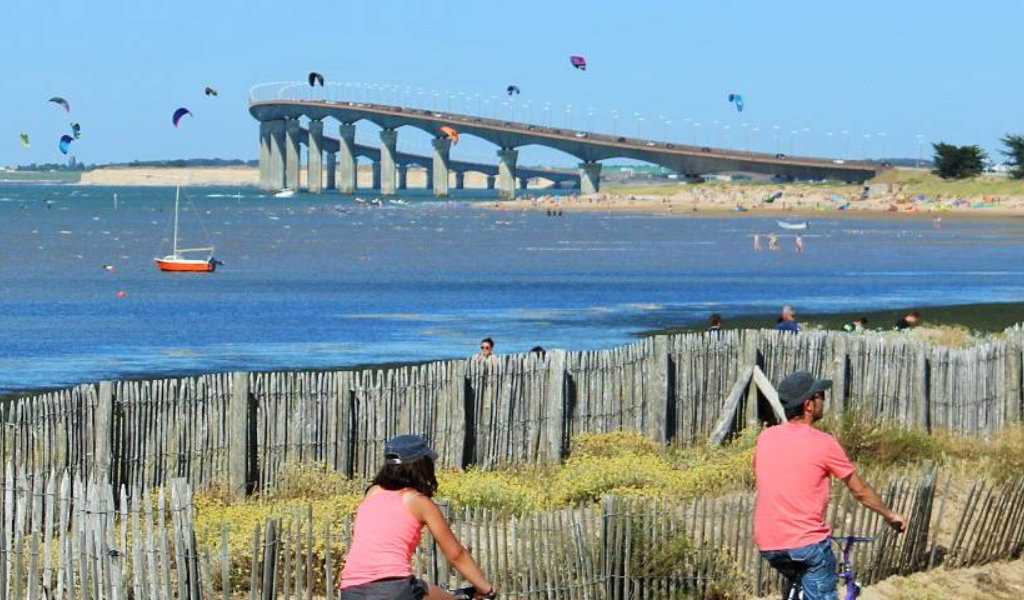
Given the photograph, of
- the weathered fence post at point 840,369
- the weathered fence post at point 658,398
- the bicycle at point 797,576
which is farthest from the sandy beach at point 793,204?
the bicycle at point 797,576

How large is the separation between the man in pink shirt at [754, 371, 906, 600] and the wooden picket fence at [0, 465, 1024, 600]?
236 centimetres

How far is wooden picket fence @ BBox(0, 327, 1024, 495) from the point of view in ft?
52.0

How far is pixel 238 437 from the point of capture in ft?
53.7

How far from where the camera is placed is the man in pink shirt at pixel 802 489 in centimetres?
959

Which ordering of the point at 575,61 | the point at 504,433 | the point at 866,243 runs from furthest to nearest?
the point at 575,61 → the point at 866,243 → the point at 504,433

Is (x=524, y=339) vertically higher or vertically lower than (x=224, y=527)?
lower

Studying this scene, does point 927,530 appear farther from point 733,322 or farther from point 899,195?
point 899,195

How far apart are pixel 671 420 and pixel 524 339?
2122cm

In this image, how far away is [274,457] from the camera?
54.7 feet

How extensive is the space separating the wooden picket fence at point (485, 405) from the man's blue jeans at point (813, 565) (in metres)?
7.12

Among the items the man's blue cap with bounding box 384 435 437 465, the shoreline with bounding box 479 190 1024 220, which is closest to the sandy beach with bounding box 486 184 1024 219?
the shoreline with bounding box 479 190 1024 220

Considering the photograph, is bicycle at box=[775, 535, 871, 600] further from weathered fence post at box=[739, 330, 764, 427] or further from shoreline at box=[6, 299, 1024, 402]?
shoreline at box=[6, 299, 1024, 402]

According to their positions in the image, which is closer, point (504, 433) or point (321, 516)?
point (321, 516)

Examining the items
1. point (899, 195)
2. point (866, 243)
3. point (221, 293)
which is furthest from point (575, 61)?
point (221, 293)
